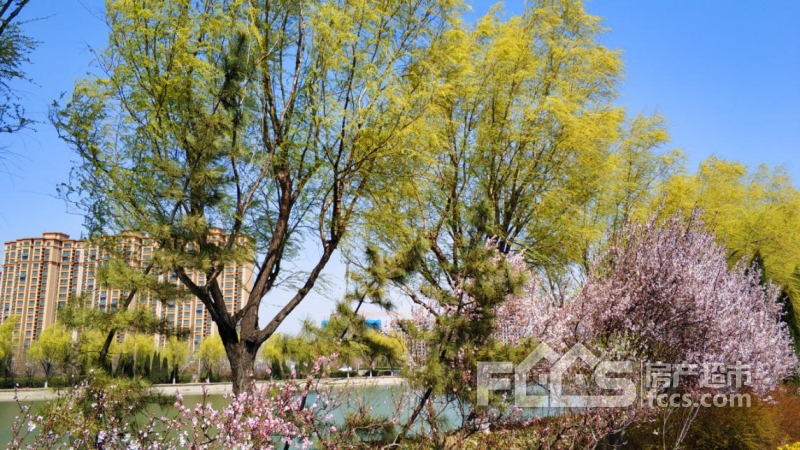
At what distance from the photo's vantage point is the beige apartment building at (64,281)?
19.2 feet

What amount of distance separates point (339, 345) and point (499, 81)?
22.2ft

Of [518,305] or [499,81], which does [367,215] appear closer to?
[518,305]

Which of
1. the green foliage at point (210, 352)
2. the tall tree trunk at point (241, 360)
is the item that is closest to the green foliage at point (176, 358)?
the green foliage at point (210, 352)

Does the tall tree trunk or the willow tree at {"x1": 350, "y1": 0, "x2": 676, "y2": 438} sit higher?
the willow tree at {"x1": 350, "y1": 0, "x2": 676, "y2": 438}

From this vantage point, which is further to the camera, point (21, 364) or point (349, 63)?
point (21, 364)

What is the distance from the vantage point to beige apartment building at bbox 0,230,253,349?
5.84 metres

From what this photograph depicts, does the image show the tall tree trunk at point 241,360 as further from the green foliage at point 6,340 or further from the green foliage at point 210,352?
the green foliage at point 210,352

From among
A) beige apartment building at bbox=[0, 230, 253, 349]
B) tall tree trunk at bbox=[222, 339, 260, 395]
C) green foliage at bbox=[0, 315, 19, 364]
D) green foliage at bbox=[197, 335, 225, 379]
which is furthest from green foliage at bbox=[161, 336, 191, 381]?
tall tree trunk at bbox=[222, 339, 260, 395]

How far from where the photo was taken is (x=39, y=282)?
259ft

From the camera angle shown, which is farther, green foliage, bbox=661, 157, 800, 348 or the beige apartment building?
green foliage, bbox=661, 157, 800, 348

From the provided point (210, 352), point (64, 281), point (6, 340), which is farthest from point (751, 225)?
point (64, 281)

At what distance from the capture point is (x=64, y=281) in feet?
263

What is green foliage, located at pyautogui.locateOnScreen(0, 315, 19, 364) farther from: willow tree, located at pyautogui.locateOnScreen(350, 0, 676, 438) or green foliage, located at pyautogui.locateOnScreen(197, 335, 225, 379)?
willow tree, located at pyautogui.locateOnScreen(350, 0, 676, 438)

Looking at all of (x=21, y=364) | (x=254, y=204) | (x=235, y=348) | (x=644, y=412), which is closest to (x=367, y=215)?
(x=254, y=204)
